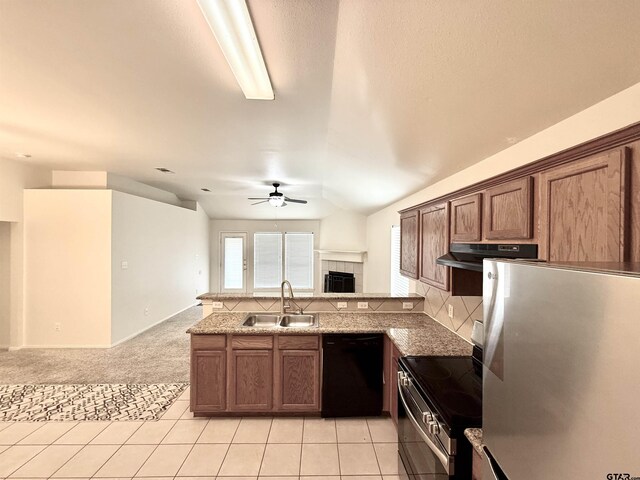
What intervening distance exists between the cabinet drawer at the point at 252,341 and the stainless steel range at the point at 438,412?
1268mm

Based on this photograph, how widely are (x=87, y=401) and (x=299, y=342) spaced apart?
2.35 m

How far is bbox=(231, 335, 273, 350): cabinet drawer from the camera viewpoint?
2.77 metres

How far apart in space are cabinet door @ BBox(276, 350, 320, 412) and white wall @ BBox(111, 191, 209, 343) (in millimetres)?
3316

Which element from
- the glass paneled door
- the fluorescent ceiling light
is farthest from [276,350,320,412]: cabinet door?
the glass paneled door

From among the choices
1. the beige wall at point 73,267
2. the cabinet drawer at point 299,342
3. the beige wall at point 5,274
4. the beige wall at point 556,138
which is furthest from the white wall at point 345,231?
the beige wall at point 5,274

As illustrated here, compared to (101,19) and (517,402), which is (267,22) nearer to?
(101,19)

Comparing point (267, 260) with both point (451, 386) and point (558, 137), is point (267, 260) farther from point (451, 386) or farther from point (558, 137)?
point (558, 137)

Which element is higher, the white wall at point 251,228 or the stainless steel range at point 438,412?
the white wall at point 251,228

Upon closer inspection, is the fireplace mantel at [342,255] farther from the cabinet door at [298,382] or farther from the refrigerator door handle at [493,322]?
the refrigerator door handle at [493,322]

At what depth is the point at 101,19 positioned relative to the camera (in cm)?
139

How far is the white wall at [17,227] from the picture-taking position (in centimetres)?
416

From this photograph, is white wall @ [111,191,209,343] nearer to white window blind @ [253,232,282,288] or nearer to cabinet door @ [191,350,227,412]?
white window blind @ [253,232,282,288]

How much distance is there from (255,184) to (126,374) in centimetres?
341

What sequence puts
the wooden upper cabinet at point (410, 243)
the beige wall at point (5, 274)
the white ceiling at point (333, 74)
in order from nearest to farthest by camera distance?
the white ceiling at point (333, 74) → the wooden upper cabinet at point (410, 243) → the beige wall at point (5, 274)
